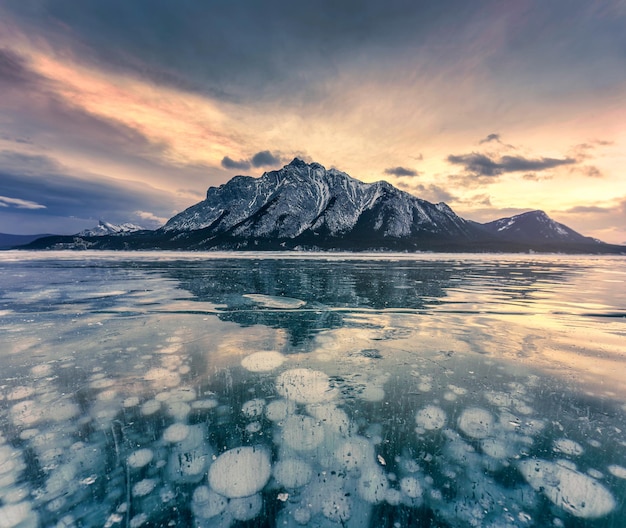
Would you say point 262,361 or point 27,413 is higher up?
point 27,413

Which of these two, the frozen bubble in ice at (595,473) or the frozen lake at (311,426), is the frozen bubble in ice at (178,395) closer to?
the frozen lake at (311,426)

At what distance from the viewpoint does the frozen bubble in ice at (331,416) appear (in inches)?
314

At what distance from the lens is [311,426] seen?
→ 809cm

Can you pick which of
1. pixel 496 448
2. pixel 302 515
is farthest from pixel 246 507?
pixel 496 448

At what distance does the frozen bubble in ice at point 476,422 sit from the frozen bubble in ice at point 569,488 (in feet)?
3.62

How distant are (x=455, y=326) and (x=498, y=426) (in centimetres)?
999

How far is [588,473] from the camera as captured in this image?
6.46 metres

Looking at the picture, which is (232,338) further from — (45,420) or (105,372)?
(45,420)

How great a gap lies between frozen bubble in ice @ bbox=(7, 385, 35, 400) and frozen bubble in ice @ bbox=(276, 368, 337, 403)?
7.56 meters

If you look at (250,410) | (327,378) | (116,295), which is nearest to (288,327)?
(327,378)

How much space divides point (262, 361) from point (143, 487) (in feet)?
21.2

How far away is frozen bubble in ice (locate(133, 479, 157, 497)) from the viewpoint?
5.93 meters

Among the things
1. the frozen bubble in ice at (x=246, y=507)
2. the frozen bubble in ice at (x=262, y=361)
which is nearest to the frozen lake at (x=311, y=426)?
the frozen bubble in ice at (x=246, y=507)

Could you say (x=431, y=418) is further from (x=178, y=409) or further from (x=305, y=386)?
(x=178, y=409)
